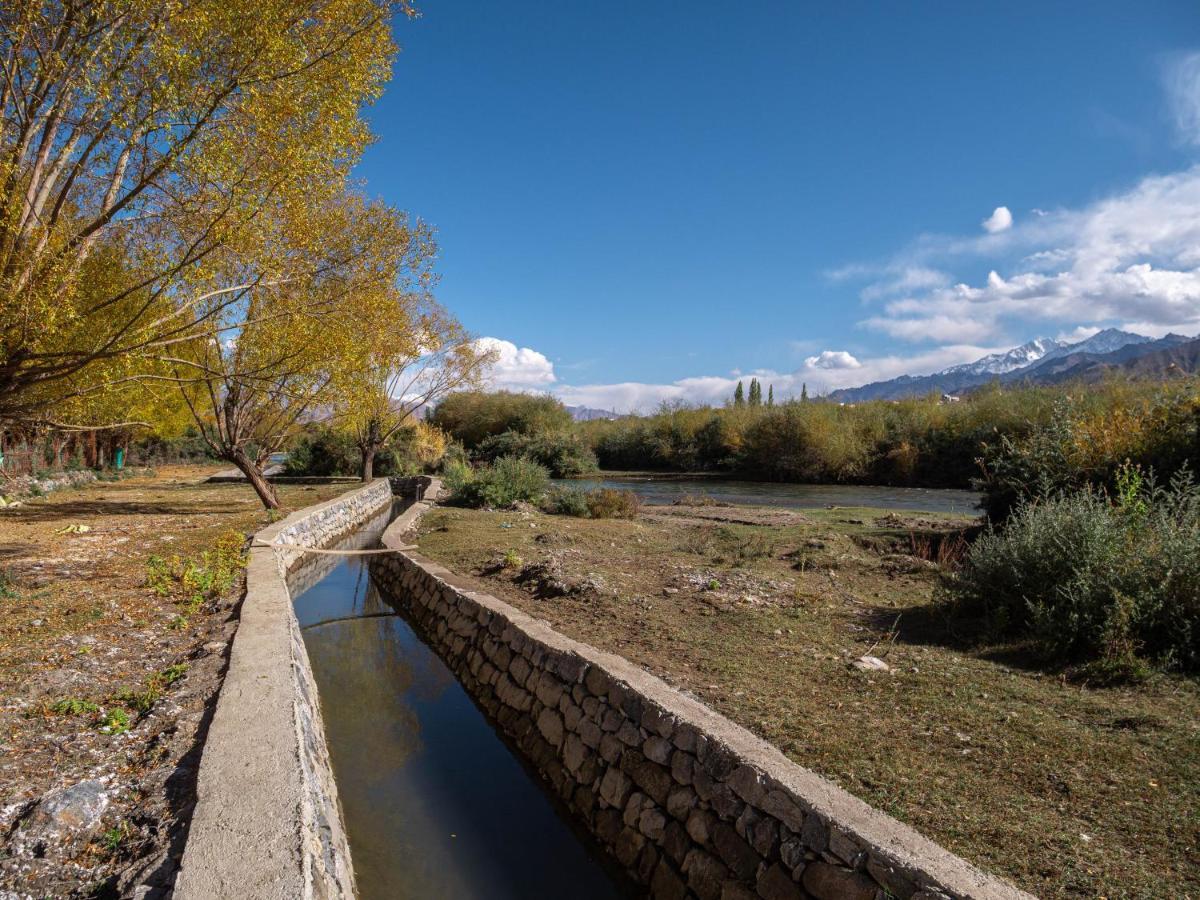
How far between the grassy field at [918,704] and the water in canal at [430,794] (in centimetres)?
131

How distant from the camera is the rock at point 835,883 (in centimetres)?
280

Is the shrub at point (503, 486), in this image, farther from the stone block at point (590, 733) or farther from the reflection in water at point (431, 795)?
the stone block at point (590, 733)

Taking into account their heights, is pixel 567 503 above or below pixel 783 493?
above

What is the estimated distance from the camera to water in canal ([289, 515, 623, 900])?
438 cm

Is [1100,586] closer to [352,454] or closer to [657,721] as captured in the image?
[657,721]

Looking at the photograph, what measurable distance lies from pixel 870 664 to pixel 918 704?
0.76m

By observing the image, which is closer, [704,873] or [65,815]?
[65,815]

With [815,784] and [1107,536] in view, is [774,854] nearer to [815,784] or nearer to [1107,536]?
[815,784]

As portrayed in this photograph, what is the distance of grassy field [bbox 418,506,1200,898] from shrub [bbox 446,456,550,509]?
26.7ft

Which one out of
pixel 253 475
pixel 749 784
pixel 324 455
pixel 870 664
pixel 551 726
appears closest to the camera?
pixel 749 784

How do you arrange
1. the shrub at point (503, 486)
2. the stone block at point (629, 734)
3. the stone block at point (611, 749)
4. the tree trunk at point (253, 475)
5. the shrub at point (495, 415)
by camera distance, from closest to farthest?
1. the stone block at point (629, 734)
2. the stone block at point (611, 749)
3. the tree trunk at point (253, 475)
4. the shrub at point (503, 486)
5. the shrub at point (495, 415)

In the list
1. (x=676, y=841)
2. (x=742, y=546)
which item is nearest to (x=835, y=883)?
(x=676, y=841)

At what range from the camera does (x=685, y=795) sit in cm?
394

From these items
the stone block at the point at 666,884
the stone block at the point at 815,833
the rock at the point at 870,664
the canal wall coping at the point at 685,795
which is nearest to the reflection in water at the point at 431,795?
the canal wall coping at the point at 685,795
